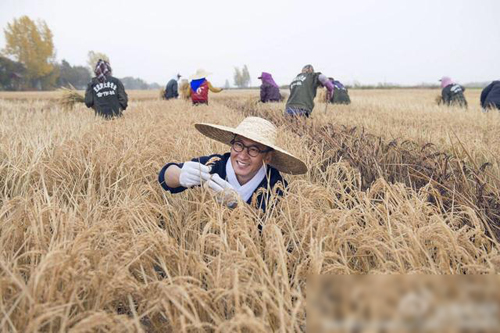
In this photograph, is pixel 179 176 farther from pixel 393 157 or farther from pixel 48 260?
pixel 393 157

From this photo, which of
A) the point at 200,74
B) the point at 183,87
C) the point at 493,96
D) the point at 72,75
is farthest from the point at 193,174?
the point at 72,75

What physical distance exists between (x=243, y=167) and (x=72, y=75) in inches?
2341

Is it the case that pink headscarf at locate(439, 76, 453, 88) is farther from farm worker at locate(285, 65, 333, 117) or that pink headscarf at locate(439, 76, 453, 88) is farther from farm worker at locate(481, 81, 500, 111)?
farm worker at locate(285, 65, 333, 117)

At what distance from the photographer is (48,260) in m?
0.92

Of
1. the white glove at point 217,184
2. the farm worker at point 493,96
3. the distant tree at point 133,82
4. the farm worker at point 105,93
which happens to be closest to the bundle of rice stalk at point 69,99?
the farm worker at point 105,93

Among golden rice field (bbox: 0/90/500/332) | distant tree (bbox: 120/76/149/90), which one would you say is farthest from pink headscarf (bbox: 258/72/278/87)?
distant tree (bbox: 120/76/149/90)

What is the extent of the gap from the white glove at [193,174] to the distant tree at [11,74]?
45.5 meters

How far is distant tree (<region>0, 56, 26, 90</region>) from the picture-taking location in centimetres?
3677

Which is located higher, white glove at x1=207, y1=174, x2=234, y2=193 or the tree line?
the tree line

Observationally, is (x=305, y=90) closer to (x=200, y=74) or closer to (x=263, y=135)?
(x=200, y=74)

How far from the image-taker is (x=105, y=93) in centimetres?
552

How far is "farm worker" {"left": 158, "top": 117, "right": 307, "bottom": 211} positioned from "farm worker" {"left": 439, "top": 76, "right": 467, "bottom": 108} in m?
9.45

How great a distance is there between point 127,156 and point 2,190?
809 mm

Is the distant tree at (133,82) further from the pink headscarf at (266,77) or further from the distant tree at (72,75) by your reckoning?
the pink headscarf at (266,77)
